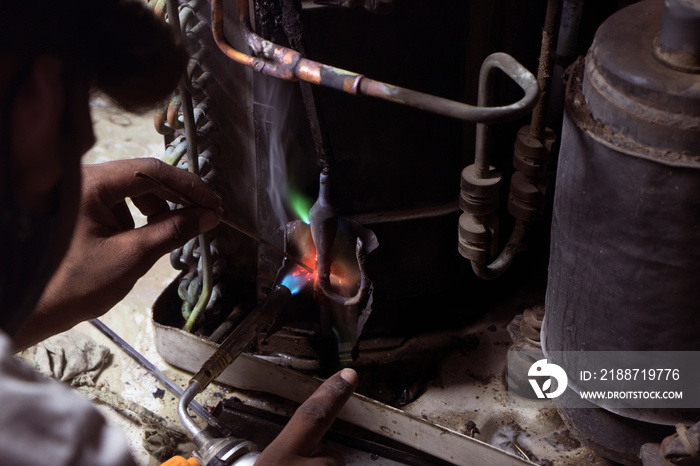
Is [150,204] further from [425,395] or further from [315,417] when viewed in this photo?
[425,395]

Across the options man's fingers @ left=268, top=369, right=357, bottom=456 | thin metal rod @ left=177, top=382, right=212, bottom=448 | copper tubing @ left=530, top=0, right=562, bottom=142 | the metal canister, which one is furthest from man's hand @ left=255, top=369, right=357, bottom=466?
copper tubing @ left=530, top=0, right=562, bottom=142

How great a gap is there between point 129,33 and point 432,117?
0.86 metres

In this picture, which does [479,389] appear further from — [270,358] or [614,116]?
[614,116]

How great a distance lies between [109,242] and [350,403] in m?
0.72

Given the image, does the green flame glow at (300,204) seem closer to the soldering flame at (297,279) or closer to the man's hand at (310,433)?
the soldering flame at (297,279)

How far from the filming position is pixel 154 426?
1796 mm

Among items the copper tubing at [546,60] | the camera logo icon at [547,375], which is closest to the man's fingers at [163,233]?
the copper tubing at [546,60]

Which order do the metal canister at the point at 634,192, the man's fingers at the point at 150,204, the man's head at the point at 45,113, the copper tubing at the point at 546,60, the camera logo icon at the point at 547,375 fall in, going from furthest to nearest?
the camera logo icon at the point at 547,375
the man's fingers at the point at 150,204
the copper tubing at the point at 546,60
the metal canister at the point at 634,192
the man's head at the point at 45,113

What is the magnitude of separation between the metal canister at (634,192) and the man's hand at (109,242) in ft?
2.50

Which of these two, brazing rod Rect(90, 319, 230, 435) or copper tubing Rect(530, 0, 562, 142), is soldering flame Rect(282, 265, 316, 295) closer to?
brazing rod Rect(90, 319, 230, 435)

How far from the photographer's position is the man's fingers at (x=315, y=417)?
47.5 inches

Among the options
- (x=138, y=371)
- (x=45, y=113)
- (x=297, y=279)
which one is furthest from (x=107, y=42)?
(x=138, y=371)

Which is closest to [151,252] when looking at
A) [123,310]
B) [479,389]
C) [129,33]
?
[129,33]

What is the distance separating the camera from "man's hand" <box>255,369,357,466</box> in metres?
1.18
